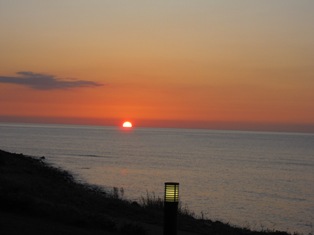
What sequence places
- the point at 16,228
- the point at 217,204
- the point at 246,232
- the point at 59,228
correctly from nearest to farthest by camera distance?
the point at 16,228
the point at 59,228
the point at 246,232
the point at 217,204

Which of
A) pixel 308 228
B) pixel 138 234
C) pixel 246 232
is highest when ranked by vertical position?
pixel 138 234

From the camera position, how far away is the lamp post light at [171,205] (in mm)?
8000

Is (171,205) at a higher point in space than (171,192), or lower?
lower

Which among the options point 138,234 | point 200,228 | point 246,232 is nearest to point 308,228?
point 246,232

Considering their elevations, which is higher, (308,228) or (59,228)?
(59,228)

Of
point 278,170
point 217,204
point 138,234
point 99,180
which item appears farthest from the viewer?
point 278,170

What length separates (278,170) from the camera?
73750mm

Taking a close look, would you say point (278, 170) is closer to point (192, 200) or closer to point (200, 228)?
point (192, 200)

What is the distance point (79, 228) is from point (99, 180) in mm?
41649

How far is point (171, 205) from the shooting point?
8.05 m

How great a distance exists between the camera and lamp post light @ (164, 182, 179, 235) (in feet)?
26.2

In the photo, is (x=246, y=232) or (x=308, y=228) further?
(x=308, y=228)

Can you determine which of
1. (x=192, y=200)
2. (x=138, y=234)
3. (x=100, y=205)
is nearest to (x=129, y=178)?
(x=192, y=200)

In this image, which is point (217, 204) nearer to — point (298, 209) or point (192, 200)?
point (192, 200)
